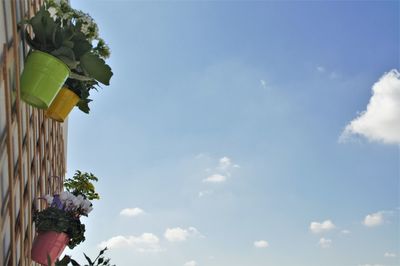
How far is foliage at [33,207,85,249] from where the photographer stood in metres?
2.07

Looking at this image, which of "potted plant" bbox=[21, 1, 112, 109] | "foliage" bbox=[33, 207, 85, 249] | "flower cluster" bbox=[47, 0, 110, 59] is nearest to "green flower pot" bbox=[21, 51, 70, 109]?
"potted plant" bbox=[21, 1, 112, 109]

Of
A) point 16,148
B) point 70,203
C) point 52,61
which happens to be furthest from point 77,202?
point 52,61

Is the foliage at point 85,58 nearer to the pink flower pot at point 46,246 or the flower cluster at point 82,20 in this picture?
the flower cluster at point 82,20

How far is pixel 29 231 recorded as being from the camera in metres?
2.09

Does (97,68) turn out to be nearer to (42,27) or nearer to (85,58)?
(85,58)

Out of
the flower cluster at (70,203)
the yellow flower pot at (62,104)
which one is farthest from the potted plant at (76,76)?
the flower cluster at (70,203)

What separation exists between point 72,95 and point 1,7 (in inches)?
24.0

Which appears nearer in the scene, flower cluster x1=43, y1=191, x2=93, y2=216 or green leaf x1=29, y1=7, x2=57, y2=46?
green leaf x1=29, y1=7, x2=57, y2=46

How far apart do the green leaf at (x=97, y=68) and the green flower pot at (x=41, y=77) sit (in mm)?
193

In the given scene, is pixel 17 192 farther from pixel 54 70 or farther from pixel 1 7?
pixel 1 7

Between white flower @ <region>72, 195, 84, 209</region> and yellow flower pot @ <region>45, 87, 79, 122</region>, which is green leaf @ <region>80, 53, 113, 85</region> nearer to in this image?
yellow flower pot @ <region>45, 87, 79, 122</region>

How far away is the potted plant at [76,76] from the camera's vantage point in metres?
1.97

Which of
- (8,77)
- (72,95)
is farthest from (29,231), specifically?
(8,77)

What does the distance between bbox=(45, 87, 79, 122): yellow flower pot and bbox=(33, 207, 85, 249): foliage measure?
16.2 inches
